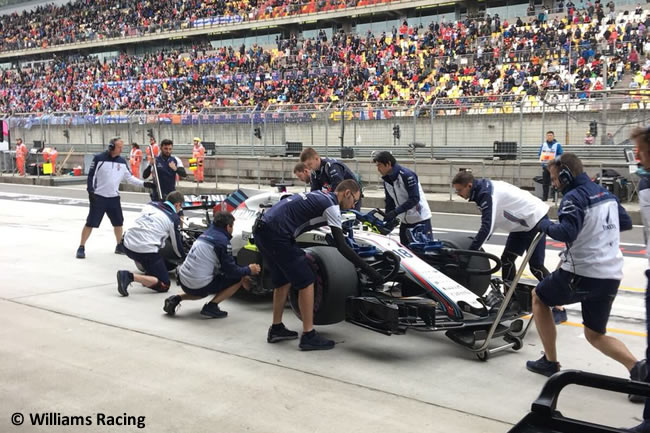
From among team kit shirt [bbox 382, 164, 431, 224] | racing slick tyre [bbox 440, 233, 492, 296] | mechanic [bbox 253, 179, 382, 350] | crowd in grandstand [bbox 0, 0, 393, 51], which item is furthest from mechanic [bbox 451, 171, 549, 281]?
crowd in grandstand [bbox 0, 0, 393, 51]

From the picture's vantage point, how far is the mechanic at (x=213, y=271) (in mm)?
6918

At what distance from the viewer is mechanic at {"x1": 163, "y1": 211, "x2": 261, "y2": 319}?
6.92m

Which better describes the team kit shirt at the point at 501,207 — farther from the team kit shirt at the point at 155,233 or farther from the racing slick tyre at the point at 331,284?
the team kit shirt at the point at 155,233

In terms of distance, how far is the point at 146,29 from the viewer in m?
58.5

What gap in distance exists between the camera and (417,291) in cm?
634

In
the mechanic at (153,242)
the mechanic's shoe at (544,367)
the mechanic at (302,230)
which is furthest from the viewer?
the mechanic at (153,242)

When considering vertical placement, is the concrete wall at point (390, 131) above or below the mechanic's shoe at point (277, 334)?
above

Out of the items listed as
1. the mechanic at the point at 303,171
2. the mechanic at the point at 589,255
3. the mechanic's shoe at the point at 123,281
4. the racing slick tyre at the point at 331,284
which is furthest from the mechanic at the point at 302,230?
the mechanic's shoe at the point at 123,281

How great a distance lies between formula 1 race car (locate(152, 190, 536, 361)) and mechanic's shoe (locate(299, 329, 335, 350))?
204 millimetres

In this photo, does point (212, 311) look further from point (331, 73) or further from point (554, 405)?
point (331, 73)

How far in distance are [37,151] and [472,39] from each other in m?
21.5

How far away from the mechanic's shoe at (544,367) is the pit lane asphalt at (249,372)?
0.10 meters

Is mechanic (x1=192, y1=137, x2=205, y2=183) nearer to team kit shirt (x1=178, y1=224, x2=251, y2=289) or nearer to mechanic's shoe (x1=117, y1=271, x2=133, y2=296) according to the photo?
mechanic's shoe (x1=117, y1=271, x2=133, y2=296)

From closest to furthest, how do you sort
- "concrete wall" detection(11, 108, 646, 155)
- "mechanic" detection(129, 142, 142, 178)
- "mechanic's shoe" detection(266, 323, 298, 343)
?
"mechanic's shoe" detection(266, 323, 298, 343) → "concrete wall" detection(11, 108, 646, 155) → "mechanic" detection(129, 142, 142, 178)
